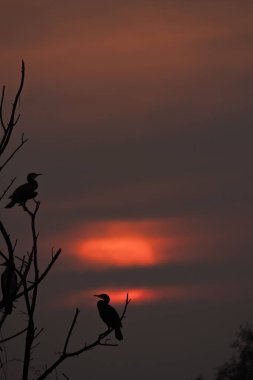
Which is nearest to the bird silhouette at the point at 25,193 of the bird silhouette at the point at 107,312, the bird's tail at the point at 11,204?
the bird's tail at the point at 11,204

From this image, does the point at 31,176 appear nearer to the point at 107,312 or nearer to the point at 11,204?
the point at 11,204

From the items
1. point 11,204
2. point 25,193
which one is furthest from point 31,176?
point 25,193

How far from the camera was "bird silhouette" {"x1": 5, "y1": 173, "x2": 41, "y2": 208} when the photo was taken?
10.9 metres

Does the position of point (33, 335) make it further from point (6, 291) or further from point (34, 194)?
point (34, 194)

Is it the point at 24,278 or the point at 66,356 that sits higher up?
the point at 24,278

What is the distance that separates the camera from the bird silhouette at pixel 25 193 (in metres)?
10.9

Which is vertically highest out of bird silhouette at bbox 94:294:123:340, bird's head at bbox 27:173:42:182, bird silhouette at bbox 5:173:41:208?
bird's head at bbox 27:173:42:182

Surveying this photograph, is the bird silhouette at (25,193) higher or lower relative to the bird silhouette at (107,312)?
higher

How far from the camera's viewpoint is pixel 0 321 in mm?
5926

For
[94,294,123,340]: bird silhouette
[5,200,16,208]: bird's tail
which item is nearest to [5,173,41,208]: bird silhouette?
[5,200,16,208]: bird's tail

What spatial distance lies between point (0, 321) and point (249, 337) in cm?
3704

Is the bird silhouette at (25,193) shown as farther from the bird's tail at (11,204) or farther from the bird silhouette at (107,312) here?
the bird silhouette at (107,312)

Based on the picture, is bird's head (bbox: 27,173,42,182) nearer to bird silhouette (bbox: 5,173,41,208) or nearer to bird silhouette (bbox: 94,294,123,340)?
bird silhouette (bbox: 5,173,41,208)

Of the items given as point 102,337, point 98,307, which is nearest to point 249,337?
point 98,307
